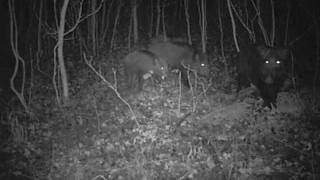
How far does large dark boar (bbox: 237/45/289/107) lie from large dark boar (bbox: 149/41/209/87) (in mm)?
2456

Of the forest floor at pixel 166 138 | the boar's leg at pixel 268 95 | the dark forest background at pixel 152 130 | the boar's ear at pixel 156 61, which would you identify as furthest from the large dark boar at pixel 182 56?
the boar's leg at pixel 268 95

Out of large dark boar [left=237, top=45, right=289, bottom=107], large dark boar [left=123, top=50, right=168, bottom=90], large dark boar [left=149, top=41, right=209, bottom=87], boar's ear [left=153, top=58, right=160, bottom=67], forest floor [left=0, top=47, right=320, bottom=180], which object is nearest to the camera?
forest floor [left=0, top=47, right=320, bottom=180]

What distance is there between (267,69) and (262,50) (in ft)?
2.05

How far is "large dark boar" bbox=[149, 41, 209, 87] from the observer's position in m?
13.6

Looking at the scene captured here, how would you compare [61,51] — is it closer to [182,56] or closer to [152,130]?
[152,130]

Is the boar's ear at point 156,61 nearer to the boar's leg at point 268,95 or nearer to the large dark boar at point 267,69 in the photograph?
the large dark boar at point 267,69

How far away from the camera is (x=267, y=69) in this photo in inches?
401

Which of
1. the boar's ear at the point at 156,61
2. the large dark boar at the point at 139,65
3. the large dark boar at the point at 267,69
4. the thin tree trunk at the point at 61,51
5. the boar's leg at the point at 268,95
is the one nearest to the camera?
the large dark boar at the point at 267,69

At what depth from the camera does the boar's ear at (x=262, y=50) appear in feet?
33.6

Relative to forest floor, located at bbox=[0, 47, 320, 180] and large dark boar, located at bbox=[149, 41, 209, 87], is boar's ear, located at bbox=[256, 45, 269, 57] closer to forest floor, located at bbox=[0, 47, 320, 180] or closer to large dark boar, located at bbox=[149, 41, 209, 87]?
forest floor, located at bbox=[0, 47, 320, 180]

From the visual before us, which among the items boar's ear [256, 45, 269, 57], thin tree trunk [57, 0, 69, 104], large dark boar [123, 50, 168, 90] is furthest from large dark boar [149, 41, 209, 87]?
thin tree trunk [57, 0, 69, 104]

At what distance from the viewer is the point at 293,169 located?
687 cm

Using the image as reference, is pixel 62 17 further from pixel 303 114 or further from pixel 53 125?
pixel 303 114

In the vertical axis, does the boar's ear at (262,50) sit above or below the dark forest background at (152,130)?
above
